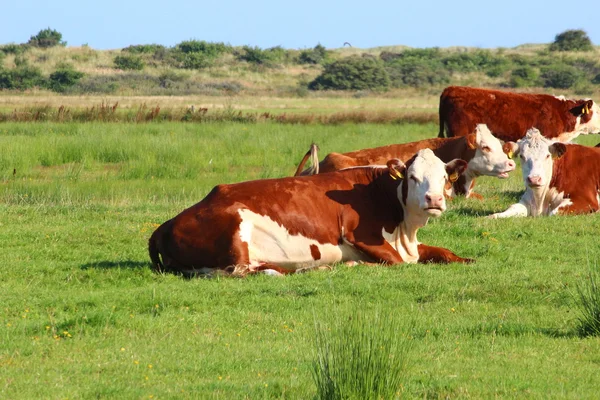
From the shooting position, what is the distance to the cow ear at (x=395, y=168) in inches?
443

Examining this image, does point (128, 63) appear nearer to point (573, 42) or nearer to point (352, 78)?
point (352, 78)

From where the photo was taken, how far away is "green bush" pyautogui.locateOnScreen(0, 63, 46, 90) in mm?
57656

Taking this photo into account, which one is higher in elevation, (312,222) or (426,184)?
(426,184)

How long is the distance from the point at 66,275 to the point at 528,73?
213 feet

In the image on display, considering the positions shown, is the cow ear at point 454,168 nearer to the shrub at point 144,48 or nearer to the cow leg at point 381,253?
the cow leg at point 381,253

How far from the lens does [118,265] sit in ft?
35.8

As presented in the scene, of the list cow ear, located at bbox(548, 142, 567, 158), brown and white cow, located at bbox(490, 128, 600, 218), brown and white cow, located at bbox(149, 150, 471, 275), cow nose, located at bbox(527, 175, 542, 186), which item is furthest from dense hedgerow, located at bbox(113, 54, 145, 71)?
brown and white cow, located at bbox(149, 150, 471, 275)

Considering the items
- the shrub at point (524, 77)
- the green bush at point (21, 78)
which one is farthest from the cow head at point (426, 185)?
the shrub at point (524, 77)

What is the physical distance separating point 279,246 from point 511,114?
40.0 feet

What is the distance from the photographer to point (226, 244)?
10703mm

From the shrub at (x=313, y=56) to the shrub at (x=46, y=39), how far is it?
20.9 m

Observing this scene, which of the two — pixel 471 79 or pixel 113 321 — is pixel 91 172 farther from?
pixel 471 79

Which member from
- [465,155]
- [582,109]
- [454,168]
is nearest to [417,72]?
[582,109]

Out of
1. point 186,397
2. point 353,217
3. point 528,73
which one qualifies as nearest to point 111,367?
point 186,397
